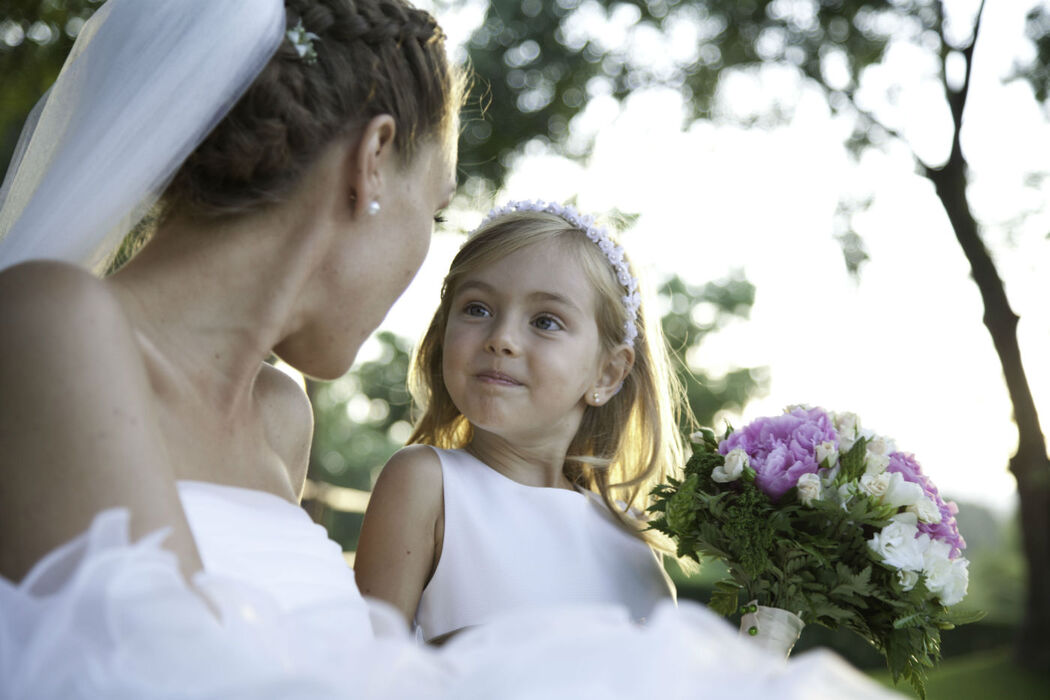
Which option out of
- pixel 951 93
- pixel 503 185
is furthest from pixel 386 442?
pixel 951 93

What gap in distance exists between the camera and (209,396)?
7.55 ft

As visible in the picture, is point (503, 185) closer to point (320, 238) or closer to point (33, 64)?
Result: point (33, 64)

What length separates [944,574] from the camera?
2.89m

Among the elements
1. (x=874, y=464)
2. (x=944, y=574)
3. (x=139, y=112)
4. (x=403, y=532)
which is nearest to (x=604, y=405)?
(x=403, y=532)

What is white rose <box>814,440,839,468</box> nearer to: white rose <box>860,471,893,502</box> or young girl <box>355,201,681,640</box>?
white rose <box>860,471,893,502</box>

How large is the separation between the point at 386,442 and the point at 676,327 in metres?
15.2

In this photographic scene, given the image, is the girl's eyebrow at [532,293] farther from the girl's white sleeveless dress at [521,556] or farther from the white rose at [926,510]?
the white rose at [926,510]

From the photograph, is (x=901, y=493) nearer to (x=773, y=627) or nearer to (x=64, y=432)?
(x=773, y=627)

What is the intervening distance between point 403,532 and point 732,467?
106 centimetres

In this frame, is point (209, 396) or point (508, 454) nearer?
point (209, 396)

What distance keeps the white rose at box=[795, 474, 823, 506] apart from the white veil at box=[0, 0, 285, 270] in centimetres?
187

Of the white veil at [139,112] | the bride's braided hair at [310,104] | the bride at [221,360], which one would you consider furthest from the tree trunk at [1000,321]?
the white veil at [139,112]

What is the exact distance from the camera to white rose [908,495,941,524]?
2969mm

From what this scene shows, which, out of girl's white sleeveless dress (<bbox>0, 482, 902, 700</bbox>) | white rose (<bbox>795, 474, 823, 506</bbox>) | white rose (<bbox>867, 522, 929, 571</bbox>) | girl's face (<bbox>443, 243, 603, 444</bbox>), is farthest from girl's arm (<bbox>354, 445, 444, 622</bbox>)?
girl's white sleeveless dress (<bbox>0, 482, 902, 700</bbox>)
